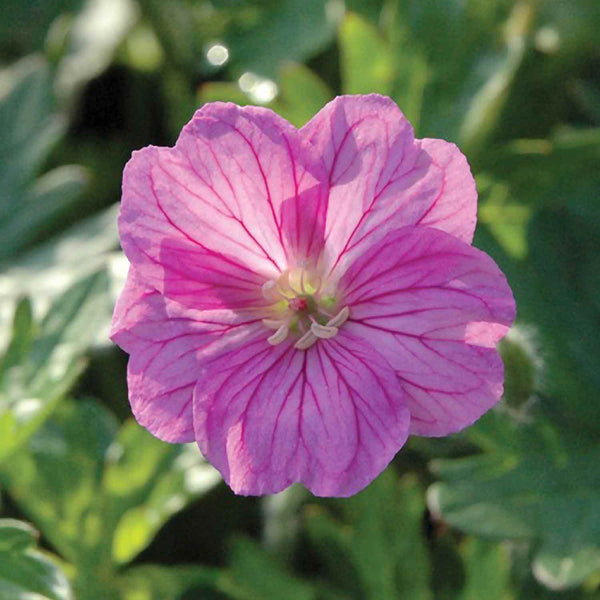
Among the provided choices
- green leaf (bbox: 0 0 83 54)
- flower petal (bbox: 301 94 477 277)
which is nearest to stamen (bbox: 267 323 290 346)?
flower petal (bbox: 301 94 477 277)

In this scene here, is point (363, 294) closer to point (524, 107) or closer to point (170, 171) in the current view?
point (170, 171)

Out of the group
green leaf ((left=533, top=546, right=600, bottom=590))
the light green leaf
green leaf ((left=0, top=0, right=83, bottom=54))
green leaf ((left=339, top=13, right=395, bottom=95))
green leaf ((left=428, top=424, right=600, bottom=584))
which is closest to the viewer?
green leaf ((left=533, top=546, right=600, bottom=590))

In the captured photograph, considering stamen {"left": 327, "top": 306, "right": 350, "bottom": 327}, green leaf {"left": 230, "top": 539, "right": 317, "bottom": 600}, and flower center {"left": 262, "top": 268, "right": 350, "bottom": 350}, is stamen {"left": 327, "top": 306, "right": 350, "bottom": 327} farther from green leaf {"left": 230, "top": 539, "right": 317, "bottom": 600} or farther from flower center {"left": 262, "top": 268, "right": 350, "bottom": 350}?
green leaf {"left": 230, "top": 539, "right": 317, "bottom": 600}

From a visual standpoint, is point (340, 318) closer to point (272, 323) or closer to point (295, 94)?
point (272, 323)

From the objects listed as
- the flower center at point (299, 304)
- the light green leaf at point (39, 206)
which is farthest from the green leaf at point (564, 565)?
the light green leaf at point (39, 206)

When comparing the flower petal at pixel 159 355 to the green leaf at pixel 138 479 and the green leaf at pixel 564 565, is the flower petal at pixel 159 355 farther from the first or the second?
the green leaf at pixel 564 565

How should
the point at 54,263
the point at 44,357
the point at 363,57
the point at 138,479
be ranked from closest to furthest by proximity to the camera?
the point at 44,357 → the point at 138,479 → the point at 363,57 → the point at 54,263

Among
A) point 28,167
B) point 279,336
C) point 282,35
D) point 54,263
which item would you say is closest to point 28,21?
point 28,167
